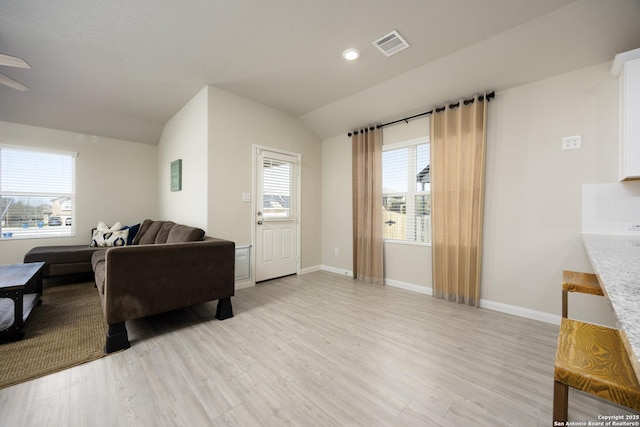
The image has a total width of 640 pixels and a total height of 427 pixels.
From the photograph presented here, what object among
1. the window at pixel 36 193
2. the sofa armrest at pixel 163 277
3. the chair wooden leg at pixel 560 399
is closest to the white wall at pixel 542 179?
the chair wooden leg at pixel 560 399

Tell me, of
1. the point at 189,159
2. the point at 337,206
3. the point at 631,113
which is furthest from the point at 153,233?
the point at 631,113

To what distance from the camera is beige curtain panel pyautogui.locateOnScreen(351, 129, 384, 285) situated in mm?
3828

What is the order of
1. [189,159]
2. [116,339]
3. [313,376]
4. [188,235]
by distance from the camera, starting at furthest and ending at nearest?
[189,159] < [188,235] < [116,339] < [313,376]

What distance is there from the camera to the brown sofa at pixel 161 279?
194 centimetres

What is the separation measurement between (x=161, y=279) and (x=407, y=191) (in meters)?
3.17

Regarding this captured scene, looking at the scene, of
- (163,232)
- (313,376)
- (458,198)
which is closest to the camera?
(313,376)

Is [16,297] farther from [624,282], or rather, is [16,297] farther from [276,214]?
[624,282]

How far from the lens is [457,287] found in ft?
9.84

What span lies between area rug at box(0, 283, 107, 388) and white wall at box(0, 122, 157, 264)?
66.5 inches

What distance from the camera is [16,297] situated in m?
2.03

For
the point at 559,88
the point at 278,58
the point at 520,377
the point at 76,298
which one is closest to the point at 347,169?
the point at 278,58

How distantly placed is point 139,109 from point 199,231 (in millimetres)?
2692

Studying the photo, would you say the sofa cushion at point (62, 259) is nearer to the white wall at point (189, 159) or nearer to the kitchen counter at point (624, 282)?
the white wall at point (189, 159)

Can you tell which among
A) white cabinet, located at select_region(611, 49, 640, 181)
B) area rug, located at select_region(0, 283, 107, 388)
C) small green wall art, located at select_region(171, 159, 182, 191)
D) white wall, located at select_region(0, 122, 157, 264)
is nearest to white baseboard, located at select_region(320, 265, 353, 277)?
small green wall art, located at select_region(171, 159, 182, 191)
